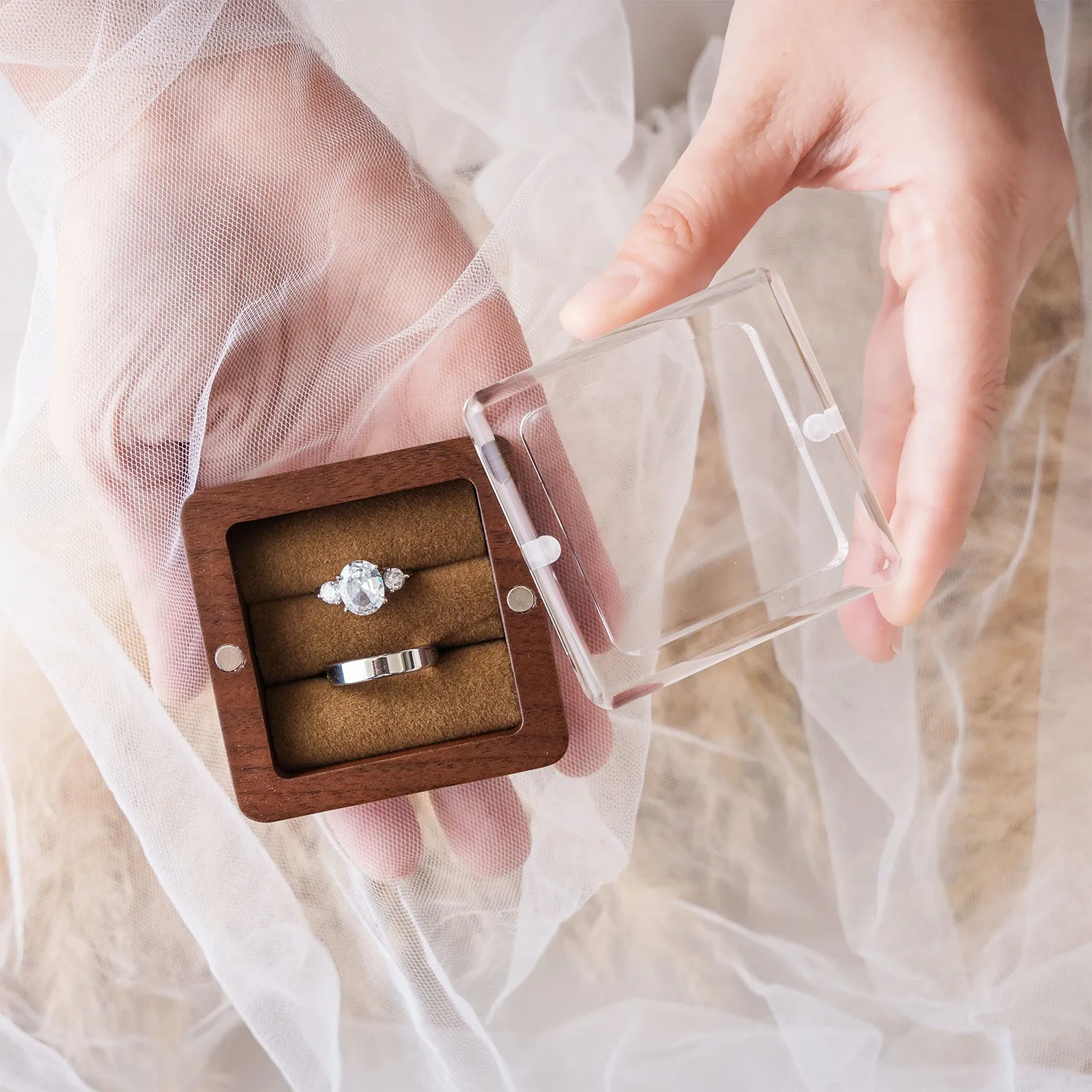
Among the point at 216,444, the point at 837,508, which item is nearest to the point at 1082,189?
the point at 837,508

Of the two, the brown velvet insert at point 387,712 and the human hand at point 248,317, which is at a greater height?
the human hand at point 248,317

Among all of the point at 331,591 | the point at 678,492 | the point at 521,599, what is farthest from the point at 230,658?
the point at 678,492

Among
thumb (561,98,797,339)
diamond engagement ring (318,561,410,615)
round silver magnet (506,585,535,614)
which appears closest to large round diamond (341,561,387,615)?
diamond engagement ring (318,561,410,615)

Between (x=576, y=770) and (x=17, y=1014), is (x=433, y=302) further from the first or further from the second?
(x=17, y=1014)

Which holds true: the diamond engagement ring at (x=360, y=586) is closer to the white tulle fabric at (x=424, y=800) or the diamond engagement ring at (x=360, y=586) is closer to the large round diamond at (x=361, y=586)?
the large round diamond at (x=361, y=586)

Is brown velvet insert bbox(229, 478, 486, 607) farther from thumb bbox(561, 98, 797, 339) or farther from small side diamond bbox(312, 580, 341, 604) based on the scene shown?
thumb bbox(561, 98, 797, 339)

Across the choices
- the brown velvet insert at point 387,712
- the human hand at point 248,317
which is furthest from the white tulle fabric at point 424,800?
the brown velvet insert at point 387,712

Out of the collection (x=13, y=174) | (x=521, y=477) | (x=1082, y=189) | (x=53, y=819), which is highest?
(x=13, y=174)
